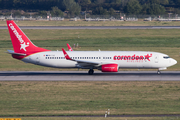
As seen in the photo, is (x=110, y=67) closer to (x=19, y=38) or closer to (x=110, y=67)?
(x=110, y=67)

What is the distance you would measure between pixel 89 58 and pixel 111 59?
3229 mm

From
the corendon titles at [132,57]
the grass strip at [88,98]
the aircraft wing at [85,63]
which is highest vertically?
the corendon titles at [132,57]

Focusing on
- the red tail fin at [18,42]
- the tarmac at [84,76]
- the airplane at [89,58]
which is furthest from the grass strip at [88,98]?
the red tail fin at [18,42]

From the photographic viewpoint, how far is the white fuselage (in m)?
Answer: 43.4

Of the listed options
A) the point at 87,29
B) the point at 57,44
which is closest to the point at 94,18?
the point at 87,29

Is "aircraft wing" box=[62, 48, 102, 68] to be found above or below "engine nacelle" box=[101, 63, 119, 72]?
above

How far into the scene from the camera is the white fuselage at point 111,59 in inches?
1708

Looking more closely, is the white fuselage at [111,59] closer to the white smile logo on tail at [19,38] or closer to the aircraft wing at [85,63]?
the aircraft wing at [85,63]

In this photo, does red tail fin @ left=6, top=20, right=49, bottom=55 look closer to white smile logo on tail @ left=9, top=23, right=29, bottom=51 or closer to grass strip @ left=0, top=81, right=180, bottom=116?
white smile logo on tail @ left=9, top=23, right=29, bottom=51

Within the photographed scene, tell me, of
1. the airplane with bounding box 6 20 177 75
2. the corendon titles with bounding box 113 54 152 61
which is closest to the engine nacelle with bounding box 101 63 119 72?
the airplane with bounding box 6 20 177 75

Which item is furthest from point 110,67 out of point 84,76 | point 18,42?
point 18,42

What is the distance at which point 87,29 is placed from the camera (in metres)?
101

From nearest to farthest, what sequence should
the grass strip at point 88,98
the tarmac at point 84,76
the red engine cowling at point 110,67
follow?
the grass strip at point 88,98, the tarmac at point 84,76, the red engine cowling at point 110,67

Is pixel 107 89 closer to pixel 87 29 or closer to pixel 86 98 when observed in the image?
pixel 86 98
